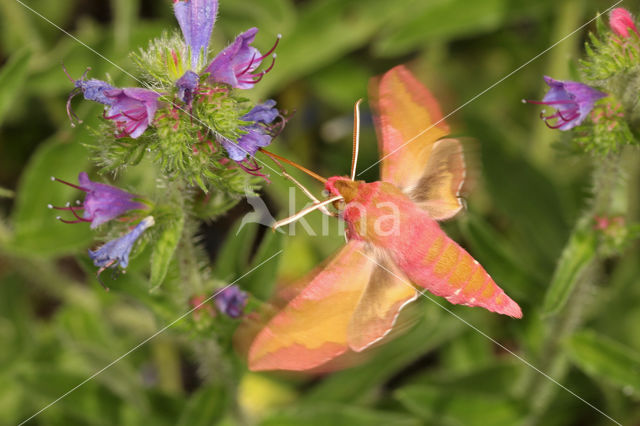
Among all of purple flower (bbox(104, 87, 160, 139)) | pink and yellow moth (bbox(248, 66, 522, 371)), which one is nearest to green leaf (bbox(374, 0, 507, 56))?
pink and yellow moth (bbox(248, 66, 522, 371))

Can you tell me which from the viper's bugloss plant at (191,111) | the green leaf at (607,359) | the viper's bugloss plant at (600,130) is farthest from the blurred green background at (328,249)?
the viper's bugloss plant at (191,111)

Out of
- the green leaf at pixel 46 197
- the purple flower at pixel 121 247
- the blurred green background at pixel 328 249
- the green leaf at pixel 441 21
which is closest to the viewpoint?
the purple flower at pixel 121 247

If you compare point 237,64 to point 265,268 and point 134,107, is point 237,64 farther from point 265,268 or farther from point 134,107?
point 265,268

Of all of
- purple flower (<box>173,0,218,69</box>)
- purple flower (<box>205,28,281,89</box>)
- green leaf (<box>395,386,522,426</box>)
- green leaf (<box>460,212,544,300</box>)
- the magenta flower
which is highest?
purple flower (<box>173,0,218,69</box>)

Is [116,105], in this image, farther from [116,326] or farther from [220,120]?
[116,326]

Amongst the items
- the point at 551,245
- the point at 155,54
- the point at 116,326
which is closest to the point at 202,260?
the point at 155,54

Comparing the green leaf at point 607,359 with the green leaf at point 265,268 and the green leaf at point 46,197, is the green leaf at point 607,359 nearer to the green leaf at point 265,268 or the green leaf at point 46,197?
the green leaf at point 265,268

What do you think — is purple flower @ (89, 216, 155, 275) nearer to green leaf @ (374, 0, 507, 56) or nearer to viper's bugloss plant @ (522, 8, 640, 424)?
viper's bugloss plant @ (522, 8, 640, 424)
